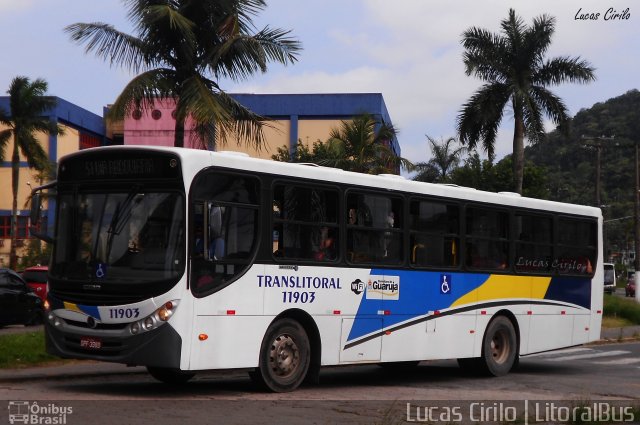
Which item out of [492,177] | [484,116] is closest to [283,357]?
[484,116]

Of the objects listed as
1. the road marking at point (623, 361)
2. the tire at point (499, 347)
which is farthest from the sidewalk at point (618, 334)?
the tire at point (499, 347)

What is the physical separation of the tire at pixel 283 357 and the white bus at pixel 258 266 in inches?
0.8

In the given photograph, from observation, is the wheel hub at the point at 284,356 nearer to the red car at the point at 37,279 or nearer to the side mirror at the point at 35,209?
the side mirror at the point at 35,209

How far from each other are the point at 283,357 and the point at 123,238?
8.69 feet

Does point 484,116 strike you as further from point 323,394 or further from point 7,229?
point 7,229

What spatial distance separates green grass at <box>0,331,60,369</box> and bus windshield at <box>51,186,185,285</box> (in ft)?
11.8

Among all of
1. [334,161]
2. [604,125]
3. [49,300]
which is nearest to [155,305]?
[49,300]

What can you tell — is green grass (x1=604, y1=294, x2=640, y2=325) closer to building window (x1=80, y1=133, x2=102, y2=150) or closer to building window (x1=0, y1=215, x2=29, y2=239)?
building window (x1=80, y1=133, x2=102, y2=150)

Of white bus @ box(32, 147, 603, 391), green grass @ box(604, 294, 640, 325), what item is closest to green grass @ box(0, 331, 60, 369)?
white bus @ box(32, 147, 603, 391)

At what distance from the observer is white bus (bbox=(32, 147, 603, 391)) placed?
12.5 m

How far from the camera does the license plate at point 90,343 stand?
41.2ft

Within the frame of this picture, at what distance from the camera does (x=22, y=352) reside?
16.8 metres

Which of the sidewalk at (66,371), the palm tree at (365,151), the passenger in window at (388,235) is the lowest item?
the sidewalk at (66,371)

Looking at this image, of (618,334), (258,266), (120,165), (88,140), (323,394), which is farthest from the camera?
(88,140)
